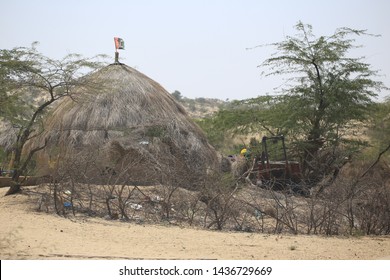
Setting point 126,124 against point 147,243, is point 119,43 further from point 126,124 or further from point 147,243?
point 147,243

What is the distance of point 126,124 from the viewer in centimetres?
1631

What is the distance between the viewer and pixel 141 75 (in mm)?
18797

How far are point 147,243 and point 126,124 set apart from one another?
8.92 meters

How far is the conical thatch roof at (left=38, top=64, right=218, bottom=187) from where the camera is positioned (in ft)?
48.8

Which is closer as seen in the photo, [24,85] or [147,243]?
[147,243]

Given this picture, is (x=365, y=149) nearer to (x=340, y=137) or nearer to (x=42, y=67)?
(x=340, y=137)

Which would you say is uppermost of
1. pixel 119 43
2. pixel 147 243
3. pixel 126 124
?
pixel 119 43

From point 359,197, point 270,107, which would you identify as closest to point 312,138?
point 270,107

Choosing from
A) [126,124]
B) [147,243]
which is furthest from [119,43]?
[147,243]

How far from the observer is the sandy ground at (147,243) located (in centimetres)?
689

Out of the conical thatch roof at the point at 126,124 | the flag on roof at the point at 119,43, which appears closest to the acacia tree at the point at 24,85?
the conical thatch roof at the point at 126,124

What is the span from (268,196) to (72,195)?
3597 mm

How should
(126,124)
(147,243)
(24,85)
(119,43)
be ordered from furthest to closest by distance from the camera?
(119,43)
(126,124)
(24,85)
(147,243)

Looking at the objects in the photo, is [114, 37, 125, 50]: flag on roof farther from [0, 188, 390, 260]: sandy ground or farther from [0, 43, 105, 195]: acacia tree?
[0, 188, 390, 260]: sandy ground
